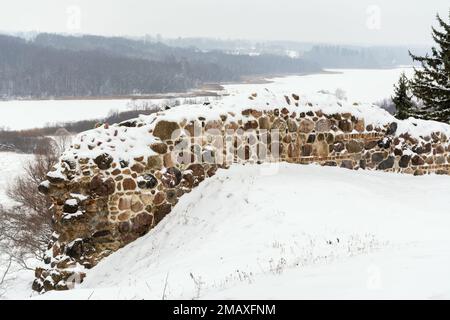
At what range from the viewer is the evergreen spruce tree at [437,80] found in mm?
20578

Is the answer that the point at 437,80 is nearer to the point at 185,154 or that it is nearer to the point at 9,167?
the point at 185,154

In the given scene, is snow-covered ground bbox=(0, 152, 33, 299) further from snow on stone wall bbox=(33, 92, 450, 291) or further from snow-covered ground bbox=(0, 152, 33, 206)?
snow on stone wall bbox=(33, 92, 450, 291)

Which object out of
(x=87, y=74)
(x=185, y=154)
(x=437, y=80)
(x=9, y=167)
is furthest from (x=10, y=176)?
(x=87, y=74)

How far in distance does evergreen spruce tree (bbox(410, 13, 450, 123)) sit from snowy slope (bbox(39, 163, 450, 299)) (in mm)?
12177

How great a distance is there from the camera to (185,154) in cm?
829

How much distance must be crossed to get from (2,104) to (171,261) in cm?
12395

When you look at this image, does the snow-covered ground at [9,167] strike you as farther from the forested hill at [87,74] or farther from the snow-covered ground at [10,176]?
the forested hill at [87,74]

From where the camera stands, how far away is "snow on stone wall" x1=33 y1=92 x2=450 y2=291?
743cm

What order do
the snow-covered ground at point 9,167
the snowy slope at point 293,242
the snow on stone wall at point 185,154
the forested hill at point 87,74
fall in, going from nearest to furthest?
the snowy slope at point 293,242, the snow on stone wall at point 185,154, the snow-covered ground at point 9,167, the forested hill at point 87,74

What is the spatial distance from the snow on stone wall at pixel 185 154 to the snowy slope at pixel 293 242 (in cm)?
31

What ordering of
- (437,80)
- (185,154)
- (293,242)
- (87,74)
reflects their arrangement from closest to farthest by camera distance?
(293,242) → (185,154) → (437,80) → (87,74)

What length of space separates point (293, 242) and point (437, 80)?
61.3ft

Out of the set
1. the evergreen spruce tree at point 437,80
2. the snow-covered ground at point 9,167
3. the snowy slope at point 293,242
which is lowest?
the snow-covered ground at point 9,167

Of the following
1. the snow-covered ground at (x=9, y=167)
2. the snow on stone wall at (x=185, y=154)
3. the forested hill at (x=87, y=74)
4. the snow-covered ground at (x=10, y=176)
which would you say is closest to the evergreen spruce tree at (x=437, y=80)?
the snow on stone wall at (x=185, y=154)
